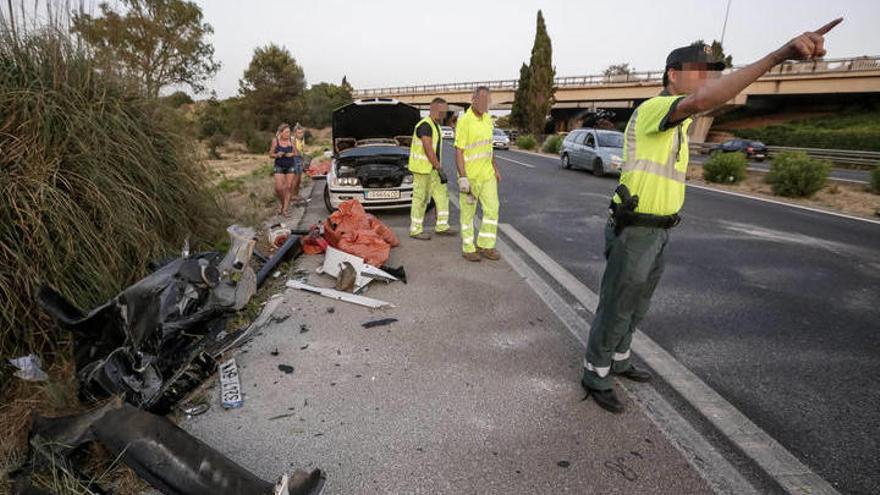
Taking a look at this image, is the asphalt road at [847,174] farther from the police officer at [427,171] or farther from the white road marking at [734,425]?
the white road marking at [734,425]

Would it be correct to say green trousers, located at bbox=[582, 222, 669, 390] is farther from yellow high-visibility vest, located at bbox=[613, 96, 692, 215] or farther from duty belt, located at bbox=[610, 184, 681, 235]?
yellow high-visibility vest, located at bbox=[613, 96, 692, 215]

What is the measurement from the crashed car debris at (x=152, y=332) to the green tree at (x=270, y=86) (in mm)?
48566

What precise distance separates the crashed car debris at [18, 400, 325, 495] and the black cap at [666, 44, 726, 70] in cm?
271

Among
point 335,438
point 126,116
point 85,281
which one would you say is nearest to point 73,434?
point 335,438

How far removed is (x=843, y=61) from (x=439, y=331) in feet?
145

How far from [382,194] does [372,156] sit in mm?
913

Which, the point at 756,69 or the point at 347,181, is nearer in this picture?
the point at 756,69

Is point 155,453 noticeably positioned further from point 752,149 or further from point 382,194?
point 752,149

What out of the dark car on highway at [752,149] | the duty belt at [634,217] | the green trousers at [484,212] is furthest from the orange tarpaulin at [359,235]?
the dark car on highway at [752,149]

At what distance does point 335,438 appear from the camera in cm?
236

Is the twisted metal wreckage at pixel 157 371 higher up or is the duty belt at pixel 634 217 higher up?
the duty belt at pixel 634 217

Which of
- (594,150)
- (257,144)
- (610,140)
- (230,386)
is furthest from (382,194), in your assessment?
(257,144)

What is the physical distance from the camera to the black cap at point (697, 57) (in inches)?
93.2

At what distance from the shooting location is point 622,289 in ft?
8.54
